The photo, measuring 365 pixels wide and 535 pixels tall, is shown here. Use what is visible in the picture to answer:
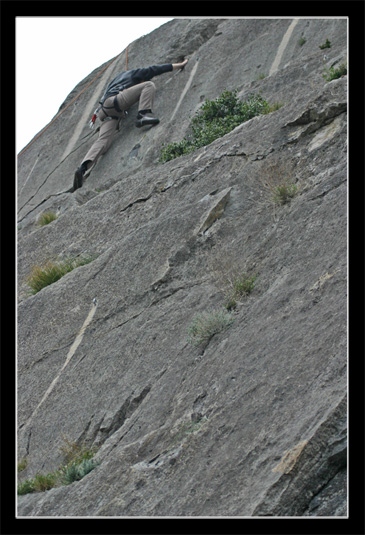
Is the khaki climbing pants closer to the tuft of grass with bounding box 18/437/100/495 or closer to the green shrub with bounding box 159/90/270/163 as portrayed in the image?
the green shrub with bounding box 159/90/270/163

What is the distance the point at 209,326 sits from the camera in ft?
23.5

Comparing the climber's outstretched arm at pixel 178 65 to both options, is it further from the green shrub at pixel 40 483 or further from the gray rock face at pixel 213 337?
the green shrub at pixel 40 483

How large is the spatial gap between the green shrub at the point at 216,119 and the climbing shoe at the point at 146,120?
4.22ft

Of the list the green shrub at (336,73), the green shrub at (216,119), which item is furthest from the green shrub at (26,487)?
the green shrub at (336,73)

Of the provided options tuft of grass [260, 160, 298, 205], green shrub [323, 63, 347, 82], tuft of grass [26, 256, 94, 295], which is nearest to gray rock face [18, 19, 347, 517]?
tuft of grass [260, 160, 298, 205]

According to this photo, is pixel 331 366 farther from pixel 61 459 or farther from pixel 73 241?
pixel 73 241

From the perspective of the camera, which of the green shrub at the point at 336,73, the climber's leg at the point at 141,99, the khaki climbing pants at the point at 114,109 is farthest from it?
the khaki climbing pants at the point at 114,109

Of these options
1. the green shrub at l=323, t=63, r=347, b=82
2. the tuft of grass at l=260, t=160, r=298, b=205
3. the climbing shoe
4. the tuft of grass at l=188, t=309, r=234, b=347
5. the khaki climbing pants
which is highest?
the khaki climbing pants

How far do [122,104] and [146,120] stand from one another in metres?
0.90

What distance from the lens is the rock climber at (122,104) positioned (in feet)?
48.6

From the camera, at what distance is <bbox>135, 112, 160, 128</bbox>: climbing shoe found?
14.5 meters

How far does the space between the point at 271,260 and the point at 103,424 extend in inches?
93.6

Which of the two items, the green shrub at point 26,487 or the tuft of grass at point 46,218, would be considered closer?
the green shrub at point 26,487

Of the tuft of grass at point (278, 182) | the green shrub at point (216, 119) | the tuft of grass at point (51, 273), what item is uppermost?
the green shrub at point (216, 119)
